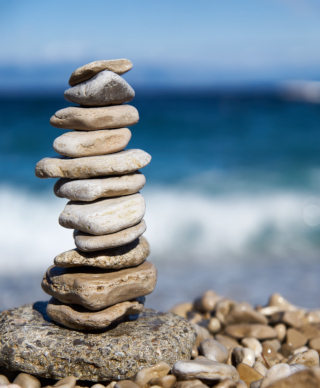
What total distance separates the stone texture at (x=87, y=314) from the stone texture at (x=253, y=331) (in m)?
1.56

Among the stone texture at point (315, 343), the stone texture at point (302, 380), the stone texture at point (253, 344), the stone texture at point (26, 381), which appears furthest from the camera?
the stone texture at point (315, 343)

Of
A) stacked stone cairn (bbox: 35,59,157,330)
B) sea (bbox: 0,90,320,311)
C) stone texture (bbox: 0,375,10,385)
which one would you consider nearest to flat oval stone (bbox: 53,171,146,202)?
stacked stone cairn (bbox: 35,59,157,330)

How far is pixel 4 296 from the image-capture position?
7.82 m

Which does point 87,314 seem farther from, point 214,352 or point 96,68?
point 96,68

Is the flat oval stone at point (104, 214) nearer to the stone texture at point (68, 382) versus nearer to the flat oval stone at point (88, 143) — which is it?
the flat oval stone at point (88, 143)

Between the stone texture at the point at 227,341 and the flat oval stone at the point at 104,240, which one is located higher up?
the flat oval stone at the point at 104,240

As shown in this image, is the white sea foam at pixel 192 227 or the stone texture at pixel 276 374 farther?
the white sea foam at pixel 192 227

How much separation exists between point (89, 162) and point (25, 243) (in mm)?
6814

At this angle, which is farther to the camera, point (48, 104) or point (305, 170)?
point (48, 104)

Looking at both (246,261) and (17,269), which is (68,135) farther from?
(246,261)

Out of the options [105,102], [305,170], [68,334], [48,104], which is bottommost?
[68,334]

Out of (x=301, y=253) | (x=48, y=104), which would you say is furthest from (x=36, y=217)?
(x=48, y=104)

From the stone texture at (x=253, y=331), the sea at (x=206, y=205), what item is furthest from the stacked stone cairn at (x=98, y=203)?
the sea at (x=206, y=205)

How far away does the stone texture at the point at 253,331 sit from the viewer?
17.3 ft
